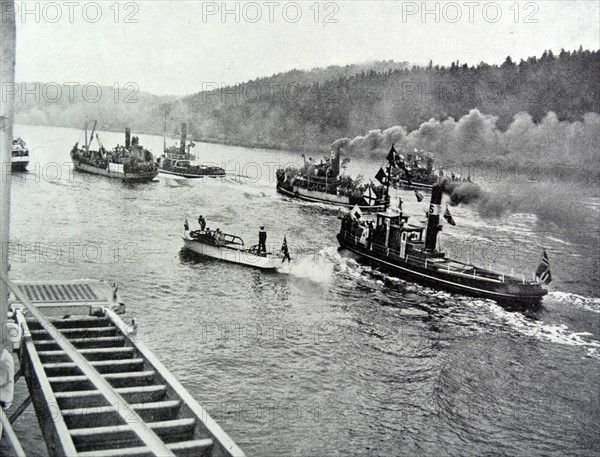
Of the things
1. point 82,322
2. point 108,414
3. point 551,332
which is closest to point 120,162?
point 551,332

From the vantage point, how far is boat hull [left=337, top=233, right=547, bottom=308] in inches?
988

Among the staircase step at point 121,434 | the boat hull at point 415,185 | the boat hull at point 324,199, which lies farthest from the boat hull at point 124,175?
the staircase step at point 121,434

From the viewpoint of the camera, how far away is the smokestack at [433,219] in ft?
91.6

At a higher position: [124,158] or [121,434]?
[124,158]

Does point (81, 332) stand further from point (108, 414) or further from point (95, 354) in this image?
point (108, 414)

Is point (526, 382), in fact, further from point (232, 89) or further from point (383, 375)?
point (232, 89)

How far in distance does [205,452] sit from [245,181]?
5166 centimetres

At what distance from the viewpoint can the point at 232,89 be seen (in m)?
47.8

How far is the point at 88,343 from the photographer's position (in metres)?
10.5

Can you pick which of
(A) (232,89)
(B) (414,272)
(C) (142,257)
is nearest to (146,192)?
(A) (232,89)

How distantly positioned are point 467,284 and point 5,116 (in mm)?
22951

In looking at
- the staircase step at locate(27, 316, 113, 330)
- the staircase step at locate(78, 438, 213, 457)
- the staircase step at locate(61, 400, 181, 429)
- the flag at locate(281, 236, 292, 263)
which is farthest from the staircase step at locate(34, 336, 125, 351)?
the flag at locate(281, 236, 292, 263)

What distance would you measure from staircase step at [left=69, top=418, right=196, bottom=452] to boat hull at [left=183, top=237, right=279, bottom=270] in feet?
64.2

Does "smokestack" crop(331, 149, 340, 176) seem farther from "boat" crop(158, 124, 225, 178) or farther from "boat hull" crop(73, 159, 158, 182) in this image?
"boat hull" crop(73, 159, 158, 182)
